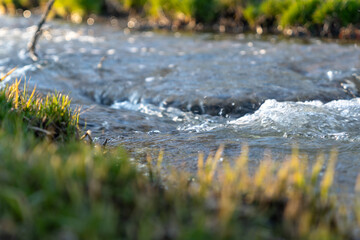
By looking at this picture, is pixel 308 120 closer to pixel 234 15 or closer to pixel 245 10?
pixel 245 10

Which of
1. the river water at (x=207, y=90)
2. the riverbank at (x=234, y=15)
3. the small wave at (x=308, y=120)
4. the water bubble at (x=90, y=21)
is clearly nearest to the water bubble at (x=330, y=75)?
the river water at (x=207, y=90)

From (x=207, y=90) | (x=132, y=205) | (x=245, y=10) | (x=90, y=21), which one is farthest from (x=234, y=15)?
(x=132, y=205)

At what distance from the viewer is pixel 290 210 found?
243 centimetres

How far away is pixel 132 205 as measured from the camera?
248 centimetres

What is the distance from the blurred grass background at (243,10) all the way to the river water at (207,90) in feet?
3.11

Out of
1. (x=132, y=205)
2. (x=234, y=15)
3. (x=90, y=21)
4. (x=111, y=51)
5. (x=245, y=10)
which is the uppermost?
(x=132, y=205)

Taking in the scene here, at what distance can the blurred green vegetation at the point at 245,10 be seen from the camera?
11.2 meters

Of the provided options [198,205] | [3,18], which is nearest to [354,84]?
[198,205]

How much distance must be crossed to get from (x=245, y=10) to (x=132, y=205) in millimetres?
11236

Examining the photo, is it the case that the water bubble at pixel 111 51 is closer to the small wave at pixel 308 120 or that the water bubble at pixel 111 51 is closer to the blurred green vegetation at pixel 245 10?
the blurred green vegetation at pixel 245 10

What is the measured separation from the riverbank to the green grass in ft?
30.0

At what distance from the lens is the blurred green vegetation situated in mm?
11188

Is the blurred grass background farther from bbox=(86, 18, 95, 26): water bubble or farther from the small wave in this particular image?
the small wave

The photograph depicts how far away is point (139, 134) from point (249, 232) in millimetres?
3138
